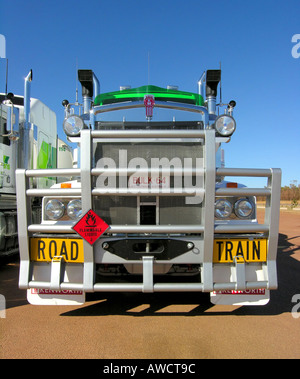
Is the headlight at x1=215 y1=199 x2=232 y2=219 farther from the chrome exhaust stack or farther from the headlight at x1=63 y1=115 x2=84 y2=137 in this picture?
the chrome exhaust stack

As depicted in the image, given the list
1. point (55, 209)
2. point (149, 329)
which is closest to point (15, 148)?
point (55, 209)

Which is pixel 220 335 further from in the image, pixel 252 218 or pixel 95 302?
pixel 95 302

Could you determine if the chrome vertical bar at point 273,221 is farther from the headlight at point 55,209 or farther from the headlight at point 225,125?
the headlight at point 55,209

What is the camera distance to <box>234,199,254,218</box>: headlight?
3.02 meters

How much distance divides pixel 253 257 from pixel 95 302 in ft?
7.20

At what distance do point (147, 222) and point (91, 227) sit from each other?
62cm

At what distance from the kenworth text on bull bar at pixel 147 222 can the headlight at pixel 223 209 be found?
1cm

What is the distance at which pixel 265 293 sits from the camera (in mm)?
3006

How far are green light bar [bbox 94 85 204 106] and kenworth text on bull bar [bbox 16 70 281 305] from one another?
1.74 meters

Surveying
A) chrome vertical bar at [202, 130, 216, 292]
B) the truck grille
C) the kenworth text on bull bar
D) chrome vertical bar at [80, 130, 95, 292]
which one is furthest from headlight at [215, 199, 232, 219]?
chrome vertical bar at [80, 130, 95, 292]

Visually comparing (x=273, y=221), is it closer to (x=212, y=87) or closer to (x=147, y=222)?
(x=147, y=222)

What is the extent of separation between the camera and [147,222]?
9.70ft

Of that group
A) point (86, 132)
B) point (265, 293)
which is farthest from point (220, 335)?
point (86, 132)

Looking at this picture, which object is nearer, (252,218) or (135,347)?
(135,347)
